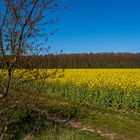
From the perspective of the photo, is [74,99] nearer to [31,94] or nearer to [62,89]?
[62,89]

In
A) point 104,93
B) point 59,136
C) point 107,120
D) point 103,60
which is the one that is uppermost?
point 103,60

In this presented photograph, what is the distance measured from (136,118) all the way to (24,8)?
822 centimetres

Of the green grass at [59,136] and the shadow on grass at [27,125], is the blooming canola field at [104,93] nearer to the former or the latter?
the shadow on grass at [27,125]

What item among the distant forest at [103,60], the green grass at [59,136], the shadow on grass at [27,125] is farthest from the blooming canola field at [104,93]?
the distant forest at [103,60]

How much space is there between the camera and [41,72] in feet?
23.0

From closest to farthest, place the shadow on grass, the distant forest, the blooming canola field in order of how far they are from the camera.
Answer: the shadow on grass, the blooming canola field, the distant forest

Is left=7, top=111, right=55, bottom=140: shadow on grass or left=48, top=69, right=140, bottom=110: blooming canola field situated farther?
left=48, top=69, right=140, bottom=110: blooming canola field

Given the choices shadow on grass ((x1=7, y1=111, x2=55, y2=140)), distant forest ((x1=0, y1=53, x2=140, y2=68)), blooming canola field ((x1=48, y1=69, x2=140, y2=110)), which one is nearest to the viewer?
shadow on grass ((x1=7, y1=111, x2=55, y2=140))

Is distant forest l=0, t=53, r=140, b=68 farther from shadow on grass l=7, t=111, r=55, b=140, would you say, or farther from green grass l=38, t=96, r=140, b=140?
shadow on grass l=7, t=111, r=55, b=140

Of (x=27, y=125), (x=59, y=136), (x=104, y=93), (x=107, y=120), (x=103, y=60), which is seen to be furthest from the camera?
(x=103, y=60)

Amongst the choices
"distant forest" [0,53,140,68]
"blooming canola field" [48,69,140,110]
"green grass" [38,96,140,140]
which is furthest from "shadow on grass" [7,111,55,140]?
"distant forest" [0,53,140,68]

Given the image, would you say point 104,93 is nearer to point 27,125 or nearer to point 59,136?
point 27,125

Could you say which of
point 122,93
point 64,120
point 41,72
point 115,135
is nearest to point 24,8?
point 41,72

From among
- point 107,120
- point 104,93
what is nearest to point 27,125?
point 107,120
